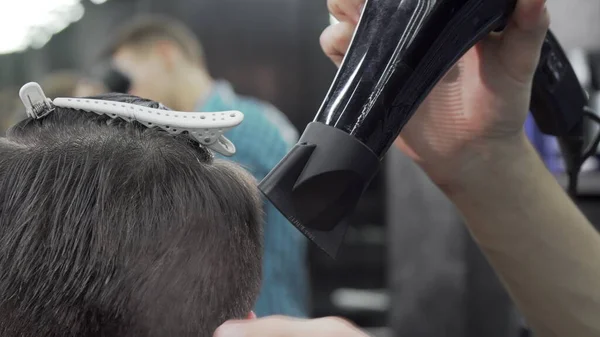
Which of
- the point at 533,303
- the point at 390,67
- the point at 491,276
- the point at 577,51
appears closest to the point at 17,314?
the point at 390,67

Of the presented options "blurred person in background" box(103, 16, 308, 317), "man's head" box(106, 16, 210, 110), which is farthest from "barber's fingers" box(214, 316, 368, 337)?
"man's head" box(106, 16, 210, 110)

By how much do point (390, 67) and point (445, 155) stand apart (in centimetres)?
31

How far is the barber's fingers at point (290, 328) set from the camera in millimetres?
423

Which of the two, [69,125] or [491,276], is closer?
[69,125]

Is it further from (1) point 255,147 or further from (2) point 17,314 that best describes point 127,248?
(1) point 255,147

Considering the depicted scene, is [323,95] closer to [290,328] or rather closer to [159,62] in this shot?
[159,62]

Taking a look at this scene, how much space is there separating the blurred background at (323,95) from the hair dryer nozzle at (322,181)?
5.43ft

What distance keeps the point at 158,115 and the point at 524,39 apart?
0.38 m

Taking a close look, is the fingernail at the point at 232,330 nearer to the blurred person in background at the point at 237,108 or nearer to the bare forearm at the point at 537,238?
the bare forearm at the point at 537,238

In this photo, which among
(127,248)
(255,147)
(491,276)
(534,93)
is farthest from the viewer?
(491,276)

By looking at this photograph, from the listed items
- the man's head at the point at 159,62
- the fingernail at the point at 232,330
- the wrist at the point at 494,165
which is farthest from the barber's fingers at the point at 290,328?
the man's head at the point at 159,62

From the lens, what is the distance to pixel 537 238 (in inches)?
34.0

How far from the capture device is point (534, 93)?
84 cm

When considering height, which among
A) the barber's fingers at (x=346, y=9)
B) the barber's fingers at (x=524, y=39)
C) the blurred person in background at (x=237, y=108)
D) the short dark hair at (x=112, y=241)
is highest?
the barber's fingers at (x=524, y=39)
